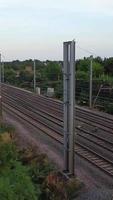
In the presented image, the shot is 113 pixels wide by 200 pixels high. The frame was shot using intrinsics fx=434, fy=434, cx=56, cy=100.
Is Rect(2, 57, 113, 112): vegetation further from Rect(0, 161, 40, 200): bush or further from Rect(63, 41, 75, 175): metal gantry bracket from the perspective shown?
Rect(0, 161, 40, 200): bush

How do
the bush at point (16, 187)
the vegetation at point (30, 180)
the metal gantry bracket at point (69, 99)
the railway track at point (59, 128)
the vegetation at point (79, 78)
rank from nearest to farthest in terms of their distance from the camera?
the bush at point (16, 187) < the vegetation at point (30, 180) < the metal gantry bracket at point (69, 99) < the railway track at point (59, 128) < the vegetation at point (79, 78)

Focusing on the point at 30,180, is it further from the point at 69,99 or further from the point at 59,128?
the point at 59,128

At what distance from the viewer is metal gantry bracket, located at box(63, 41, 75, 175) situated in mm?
14594

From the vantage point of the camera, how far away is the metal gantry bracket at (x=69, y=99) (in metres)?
14.6

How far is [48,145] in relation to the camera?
808 inches

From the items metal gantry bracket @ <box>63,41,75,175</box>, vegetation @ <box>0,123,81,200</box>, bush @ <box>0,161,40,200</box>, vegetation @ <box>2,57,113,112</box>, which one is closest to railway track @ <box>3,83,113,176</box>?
metal gantry bracket @ <box>63,41,75,175</box>

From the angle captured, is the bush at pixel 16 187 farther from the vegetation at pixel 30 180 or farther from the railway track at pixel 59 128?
the railway track at pixel 59 128

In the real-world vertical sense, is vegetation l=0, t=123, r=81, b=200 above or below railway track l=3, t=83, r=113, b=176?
above

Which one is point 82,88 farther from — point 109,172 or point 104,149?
point 109,172

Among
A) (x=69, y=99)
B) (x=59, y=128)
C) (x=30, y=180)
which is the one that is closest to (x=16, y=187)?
(x=30, y=180)

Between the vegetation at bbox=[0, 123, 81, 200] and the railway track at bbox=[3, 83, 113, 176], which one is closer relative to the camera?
the vegetation at bbox=[0, 123, 81, 200]

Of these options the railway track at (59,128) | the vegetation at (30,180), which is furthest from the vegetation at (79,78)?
the vegetation at (30,180)

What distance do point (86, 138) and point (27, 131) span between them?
13.8ft

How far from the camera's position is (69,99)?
582 inches
